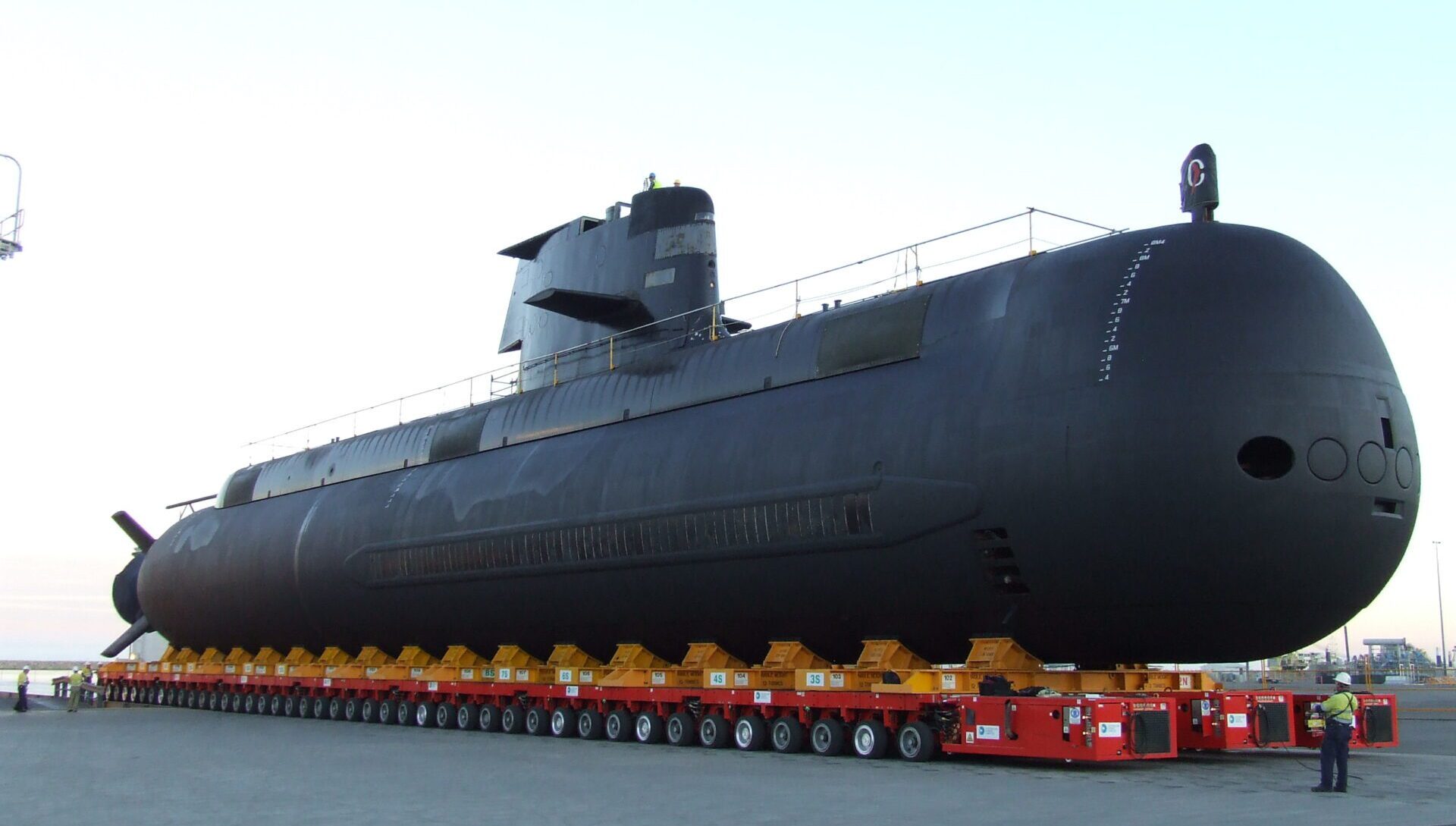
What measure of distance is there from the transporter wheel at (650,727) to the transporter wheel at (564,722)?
1.84 metres

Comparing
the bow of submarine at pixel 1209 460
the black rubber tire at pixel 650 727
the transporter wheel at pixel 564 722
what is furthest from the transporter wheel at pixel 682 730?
the bow of submarine at pixel 1209 460

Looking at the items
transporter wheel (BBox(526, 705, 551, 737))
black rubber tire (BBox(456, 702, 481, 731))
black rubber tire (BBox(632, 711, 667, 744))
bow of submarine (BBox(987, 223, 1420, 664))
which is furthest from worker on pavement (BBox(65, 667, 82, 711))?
bow of submarine (BBox(987, 223, 1420, 664))

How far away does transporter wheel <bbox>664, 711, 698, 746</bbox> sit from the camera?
2050 cm

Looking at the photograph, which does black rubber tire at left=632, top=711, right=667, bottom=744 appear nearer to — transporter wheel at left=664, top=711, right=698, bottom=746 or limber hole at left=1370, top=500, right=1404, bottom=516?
transporter wheel at left=664, top=711, right=698, bottom=746

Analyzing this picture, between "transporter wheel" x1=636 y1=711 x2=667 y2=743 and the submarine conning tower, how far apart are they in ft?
23.0

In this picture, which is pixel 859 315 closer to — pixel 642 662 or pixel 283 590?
pixel 642 662

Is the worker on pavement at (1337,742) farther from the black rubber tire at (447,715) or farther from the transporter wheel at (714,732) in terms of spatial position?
the black rubber tire at (447,715)

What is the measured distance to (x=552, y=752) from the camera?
1950 centimetres

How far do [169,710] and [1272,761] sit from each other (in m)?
27.8

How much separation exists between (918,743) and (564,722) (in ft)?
27.2

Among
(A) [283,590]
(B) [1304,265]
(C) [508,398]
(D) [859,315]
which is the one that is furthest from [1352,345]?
(A) [283,590]

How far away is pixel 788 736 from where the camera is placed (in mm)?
18688

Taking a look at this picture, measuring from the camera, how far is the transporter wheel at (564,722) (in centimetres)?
2316

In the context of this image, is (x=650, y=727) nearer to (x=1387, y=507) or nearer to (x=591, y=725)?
(x=591, y=725)
